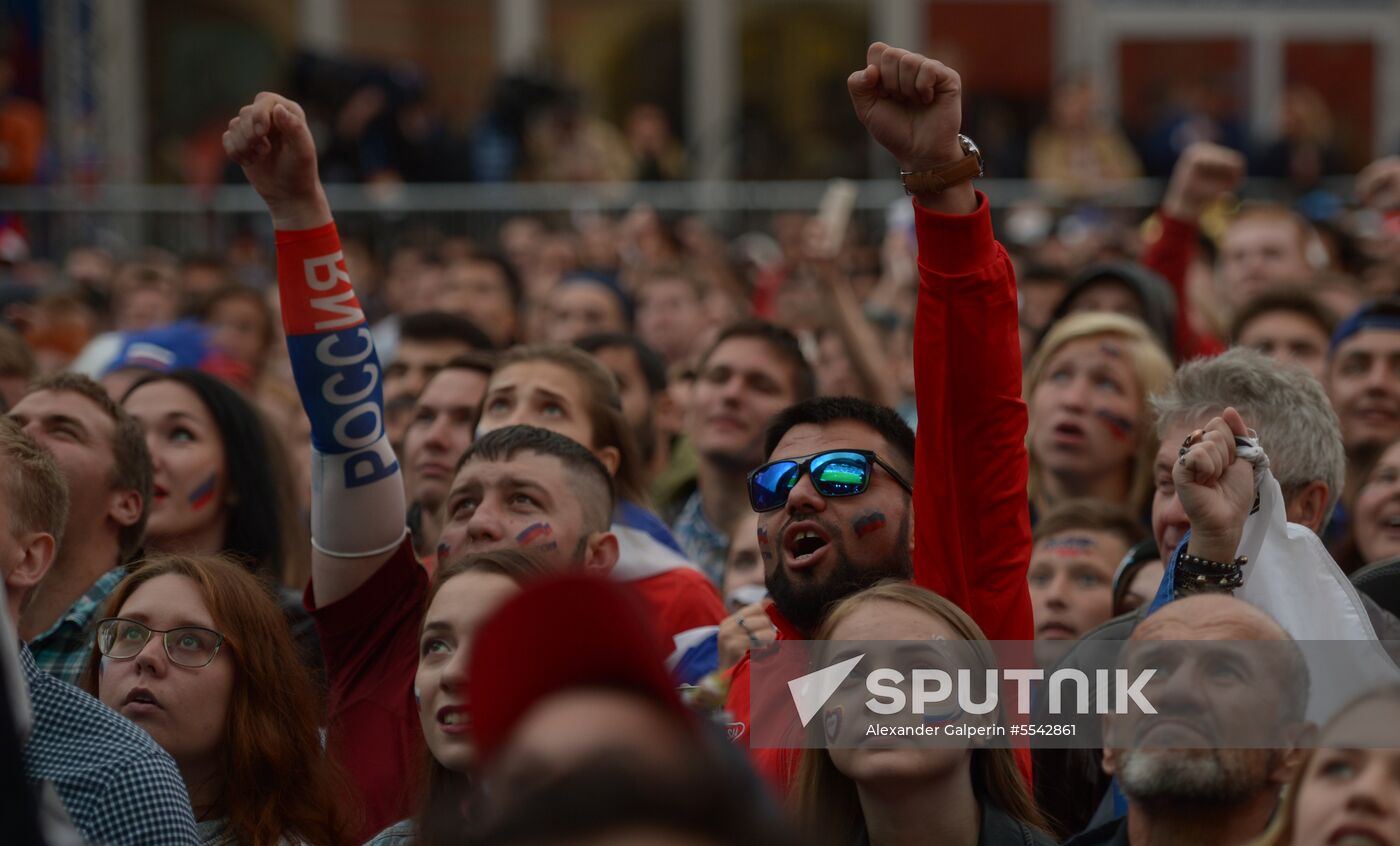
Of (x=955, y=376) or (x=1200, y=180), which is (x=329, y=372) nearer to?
(x=955, y=376)

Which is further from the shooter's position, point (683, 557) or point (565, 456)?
point (683, 557)

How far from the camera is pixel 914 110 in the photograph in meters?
3.67

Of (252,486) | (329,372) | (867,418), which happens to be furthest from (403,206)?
(867,418)

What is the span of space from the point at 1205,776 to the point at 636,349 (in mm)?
4388

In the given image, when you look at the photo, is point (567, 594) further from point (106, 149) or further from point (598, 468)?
point (106, 149)

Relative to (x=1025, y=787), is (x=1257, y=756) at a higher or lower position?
higher

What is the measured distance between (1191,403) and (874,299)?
609 cm

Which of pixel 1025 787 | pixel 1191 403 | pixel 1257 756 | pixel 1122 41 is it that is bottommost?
pixel 1025 787

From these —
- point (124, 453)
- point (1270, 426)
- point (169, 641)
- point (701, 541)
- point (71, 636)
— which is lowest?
point (701, 541)

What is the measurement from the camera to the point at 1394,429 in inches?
227

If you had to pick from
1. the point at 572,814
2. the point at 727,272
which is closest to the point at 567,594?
the point at 572,814

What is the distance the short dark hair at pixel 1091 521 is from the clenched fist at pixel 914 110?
1.63 meters

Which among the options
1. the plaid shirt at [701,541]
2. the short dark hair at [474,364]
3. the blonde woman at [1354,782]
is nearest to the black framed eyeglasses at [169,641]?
the short dark hair at [474,364]
